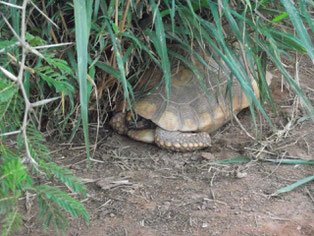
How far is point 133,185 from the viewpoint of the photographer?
2.35m

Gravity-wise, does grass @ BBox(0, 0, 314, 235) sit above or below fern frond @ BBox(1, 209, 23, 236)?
above

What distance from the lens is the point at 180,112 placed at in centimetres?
283

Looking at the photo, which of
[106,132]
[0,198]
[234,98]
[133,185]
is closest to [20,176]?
[0,198]

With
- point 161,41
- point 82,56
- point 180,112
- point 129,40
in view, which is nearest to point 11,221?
point 82,56

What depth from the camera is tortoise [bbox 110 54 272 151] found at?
Answer: 110 inches

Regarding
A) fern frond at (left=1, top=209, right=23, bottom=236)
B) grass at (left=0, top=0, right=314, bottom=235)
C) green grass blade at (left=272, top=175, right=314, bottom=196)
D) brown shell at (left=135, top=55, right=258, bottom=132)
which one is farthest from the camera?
brown shell at (left=135, top=55, right=258, bottom=132)

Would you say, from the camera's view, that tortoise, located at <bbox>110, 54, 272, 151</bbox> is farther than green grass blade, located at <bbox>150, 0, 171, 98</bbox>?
Yes

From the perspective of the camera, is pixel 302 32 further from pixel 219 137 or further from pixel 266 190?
pixel 219 137

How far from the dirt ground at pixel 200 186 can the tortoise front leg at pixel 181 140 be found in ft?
0.17

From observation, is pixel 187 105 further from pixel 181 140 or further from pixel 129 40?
pixel 129 40

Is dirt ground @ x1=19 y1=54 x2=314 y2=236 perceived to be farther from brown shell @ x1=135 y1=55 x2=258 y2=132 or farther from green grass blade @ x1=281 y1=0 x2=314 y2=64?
green grass blade @ x1=281 y1=0 x2=314 y2=64

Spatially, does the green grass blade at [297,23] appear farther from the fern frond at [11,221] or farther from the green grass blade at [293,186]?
the fern frond at [11,221]

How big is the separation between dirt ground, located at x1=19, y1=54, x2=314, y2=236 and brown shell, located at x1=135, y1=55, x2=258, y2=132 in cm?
14

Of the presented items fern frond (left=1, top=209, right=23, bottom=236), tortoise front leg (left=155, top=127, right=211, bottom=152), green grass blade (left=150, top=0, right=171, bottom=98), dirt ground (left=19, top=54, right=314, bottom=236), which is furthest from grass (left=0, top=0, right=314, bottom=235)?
fern frond (left=1, top=209, right=23, bottom=236)
